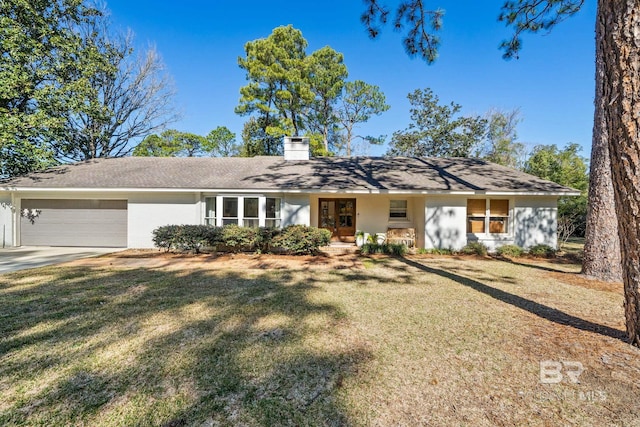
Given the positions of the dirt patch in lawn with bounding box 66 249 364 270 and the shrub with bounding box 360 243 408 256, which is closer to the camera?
the dirt patch in lawn with bounding box 66 249 364 270

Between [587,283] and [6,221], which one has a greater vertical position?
[6,221]

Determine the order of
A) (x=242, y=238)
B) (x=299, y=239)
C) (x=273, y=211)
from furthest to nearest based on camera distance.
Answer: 1. (x=273, y=211)
2. (x=242, y=238)
3. (x=299, y=239)

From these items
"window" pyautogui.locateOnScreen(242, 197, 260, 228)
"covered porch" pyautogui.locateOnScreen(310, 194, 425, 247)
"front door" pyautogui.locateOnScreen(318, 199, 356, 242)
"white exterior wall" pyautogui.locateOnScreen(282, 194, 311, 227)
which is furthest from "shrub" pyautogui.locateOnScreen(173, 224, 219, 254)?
"front door" pyautogui.locateOnScreen(318, 199, 356, 242)

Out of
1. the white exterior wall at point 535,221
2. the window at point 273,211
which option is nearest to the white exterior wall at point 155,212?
the window at point 273,211

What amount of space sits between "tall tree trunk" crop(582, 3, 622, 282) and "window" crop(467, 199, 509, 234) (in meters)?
4.52

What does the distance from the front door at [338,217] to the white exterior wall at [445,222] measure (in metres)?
3.44

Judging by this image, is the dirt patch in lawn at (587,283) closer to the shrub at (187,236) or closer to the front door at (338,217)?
the front door at (338,217)

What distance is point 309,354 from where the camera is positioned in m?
3.35

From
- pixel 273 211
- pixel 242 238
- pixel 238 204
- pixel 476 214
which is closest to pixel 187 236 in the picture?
pixel 242 238

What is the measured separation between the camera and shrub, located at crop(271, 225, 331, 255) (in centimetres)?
980

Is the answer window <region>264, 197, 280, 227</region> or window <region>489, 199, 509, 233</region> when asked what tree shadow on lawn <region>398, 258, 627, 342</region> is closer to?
window <region>489, 199, 509, 233</region>

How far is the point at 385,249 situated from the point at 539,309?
613 centimetres

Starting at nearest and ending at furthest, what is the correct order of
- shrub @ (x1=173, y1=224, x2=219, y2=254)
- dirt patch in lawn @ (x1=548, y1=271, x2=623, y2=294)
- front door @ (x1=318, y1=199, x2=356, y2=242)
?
dirt patch in lawn @ (x1=548, y1=271, x2=623, y2=294)
shrub @ (x1=173, y1=224, x2=219, y2=254)
front door @ (x1=318, y1=199, x2=356, y2=242)

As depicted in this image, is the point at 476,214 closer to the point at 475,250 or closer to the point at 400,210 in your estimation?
the point at 475,250
